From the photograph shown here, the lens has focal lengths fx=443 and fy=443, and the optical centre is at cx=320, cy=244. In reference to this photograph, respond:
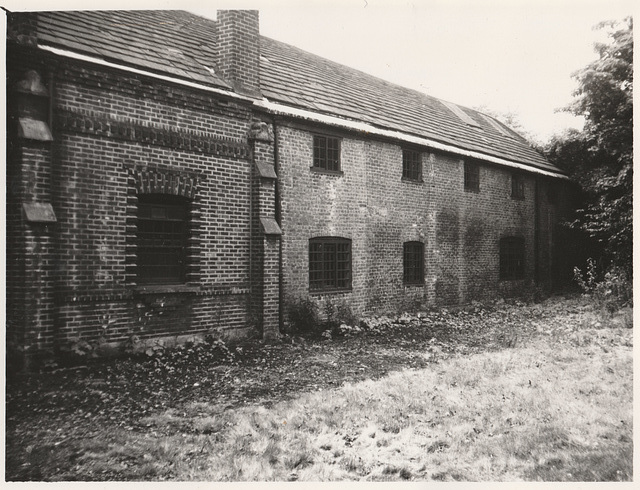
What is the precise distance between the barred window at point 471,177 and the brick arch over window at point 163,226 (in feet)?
32.1

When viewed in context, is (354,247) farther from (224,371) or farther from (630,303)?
(630,303)

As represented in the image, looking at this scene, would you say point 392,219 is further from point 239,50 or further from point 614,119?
point 614,119

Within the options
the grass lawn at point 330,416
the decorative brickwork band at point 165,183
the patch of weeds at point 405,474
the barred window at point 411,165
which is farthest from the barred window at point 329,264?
the patch of weeds at point 405,474

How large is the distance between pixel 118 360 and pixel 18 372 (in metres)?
1.39

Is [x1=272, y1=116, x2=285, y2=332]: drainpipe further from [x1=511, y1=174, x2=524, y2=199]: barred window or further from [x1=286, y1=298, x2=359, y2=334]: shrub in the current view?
[x1=511, y1=174, x2=524, y2=199]: barred window

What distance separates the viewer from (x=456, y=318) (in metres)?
12.7

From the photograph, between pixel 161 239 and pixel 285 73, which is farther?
pixel 285 73

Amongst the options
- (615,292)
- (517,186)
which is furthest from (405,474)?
(517,186)

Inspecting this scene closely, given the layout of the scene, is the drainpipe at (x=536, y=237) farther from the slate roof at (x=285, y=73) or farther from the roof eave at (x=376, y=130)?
the slate roof at (x=285, y=73)

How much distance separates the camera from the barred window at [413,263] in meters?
13.2

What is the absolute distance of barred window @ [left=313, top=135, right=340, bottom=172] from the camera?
11047 mm

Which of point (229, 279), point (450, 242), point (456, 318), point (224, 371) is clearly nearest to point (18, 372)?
point (224, 371)

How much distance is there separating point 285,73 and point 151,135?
17.5 feet

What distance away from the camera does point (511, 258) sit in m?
16.8
